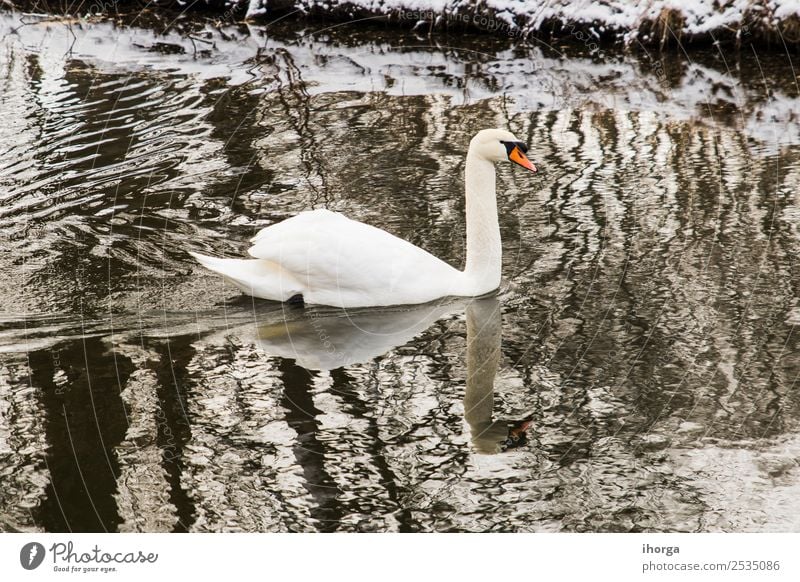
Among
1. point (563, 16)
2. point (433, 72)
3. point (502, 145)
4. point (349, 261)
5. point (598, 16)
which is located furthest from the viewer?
point (563, 16)

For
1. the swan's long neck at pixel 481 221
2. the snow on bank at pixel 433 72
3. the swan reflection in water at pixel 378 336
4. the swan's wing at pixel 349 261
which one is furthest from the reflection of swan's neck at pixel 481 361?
the snow on bank at pixel 433 72

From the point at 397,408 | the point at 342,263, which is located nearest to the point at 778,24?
the point at 342,263

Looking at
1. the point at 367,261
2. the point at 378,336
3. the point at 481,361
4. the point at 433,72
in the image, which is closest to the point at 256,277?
the point at 367,261

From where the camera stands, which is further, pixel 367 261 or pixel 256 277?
pixel 256 277

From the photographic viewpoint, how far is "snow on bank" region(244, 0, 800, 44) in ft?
53.1

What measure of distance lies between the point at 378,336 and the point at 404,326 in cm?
26

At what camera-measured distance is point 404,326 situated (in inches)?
Answer: 324

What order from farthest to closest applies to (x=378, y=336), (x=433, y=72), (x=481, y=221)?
(x=433, y=72)
(x=481, y=221)
(x=378, y=336)

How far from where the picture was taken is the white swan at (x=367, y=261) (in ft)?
27.1

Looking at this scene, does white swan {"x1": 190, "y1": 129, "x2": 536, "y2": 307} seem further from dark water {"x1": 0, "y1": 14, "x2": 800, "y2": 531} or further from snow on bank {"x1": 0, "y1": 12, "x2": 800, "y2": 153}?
snow on bank {"x1": 0, "y1": 12, "x2": 800, "y2": 153}

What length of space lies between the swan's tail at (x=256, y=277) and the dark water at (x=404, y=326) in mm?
184

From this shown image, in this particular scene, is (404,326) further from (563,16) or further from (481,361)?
(563,16)

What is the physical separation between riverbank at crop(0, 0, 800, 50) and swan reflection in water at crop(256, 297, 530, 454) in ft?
31.0

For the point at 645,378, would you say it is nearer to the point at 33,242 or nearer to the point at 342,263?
the point at 342,263
